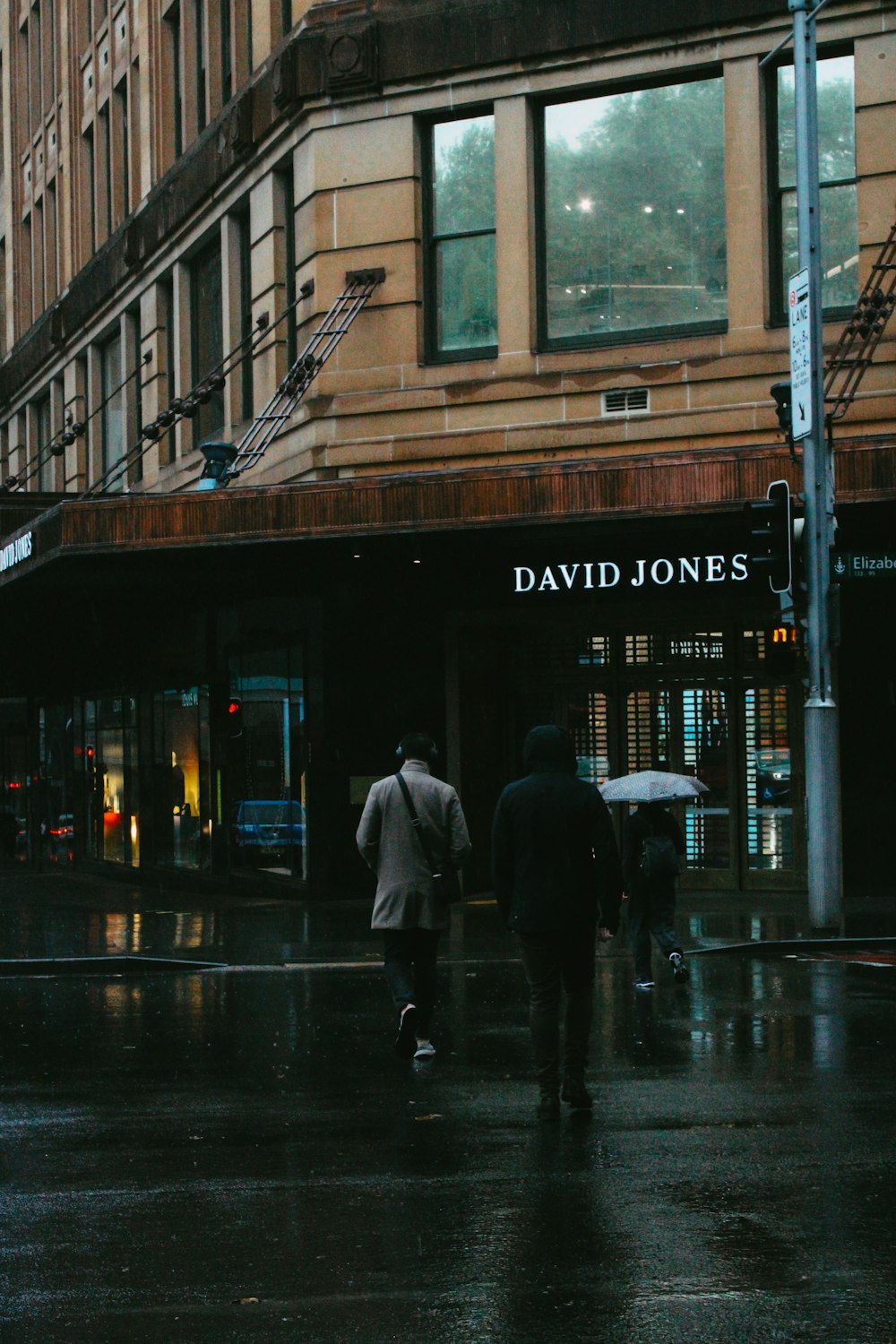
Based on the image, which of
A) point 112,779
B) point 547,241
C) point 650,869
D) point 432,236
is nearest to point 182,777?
point 112,779

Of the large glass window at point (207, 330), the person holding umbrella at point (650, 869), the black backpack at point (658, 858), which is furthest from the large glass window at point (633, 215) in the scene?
the black backpack at point (658, 858)

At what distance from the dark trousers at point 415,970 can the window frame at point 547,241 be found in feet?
36.5

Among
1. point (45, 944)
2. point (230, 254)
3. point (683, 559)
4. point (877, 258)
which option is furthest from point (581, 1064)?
point (230, 254)

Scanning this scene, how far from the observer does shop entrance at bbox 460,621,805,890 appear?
21406 mm

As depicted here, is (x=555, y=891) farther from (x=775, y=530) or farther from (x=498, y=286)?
(x=498, y=286)

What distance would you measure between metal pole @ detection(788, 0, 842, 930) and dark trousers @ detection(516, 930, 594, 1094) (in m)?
8.34

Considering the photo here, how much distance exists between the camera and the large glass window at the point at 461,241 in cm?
2094

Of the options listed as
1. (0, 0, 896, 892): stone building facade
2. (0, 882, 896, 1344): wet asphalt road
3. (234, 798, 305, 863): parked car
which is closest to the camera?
(0, 882, 896, 1344): wet asphalt road

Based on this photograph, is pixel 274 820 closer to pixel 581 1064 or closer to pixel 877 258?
pixel 877 258

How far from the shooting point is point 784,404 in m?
17.7

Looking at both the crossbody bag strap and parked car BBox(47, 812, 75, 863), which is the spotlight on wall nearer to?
the crossbody bag strap

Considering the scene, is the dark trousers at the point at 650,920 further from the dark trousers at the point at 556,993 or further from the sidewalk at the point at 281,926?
the dark trousers at the point at 556,993

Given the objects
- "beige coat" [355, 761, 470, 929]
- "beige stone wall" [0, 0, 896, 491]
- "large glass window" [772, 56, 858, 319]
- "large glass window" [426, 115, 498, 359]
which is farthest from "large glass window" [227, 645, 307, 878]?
"beige coat" [355, 761, 470, 929]

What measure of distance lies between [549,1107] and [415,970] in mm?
2183
